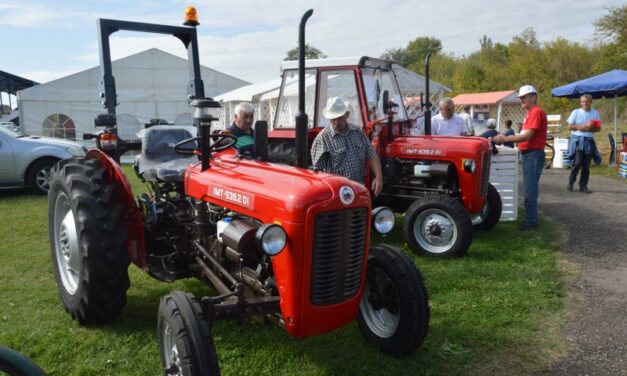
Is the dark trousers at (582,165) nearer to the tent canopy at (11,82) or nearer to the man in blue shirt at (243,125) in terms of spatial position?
the man in blue shirt at (243,125)

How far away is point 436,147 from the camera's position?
5785 mm

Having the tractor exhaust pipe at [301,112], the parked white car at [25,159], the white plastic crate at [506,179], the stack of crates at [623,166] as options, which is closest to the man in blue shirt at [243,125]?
the tractor exhaust pipe at [301,112]

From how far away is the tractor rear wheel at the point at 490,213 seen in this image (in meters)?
6.38

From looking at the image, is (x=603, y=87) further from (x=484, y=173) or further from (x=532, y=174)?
(x=484, y=173)

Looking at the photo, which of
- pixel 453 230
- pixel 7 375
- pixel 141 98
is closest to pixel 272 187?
pixel 7 375

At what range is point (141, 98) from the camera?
53.5ft

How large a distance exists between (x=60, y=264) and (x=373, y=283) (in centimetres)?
240

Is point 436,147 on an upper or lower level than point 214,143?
lower

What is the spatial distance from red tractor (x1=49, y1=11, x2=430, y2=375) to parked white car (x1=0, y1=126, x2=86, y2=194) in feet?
19.1

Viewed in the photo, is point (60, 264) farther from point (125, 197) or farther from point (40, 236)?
point (40, 236)

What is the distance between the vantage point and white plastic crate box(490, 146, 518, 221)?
6.71 meters

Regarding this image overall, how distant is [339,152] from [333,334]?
1.80 metres

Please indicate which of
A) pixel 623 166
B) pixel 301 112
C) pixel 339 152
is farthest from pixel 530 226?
pixel 623 166

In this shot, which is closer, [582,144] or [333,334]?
[333,334]
